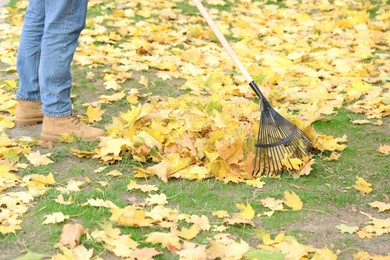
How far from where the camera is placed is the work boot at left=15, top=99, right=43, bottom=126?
14.7 ft

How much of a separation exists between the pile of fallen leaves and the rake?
0.07m

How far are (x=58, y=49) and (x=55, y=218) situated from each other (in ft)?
4.27

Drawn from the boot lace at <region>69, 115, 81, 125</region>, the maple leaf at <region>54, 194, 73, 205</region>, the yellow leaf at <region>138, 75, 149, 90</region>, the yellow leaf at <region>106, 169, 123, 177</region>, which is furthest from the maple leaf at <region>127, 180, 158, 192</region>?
the yellow leaf at <region>138, 75, 149, 90</region>

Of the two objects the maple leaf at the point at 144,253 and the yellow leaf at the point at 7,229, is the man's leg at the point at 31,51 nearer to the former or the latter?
Result: the yellow leaf at the point at 7,229

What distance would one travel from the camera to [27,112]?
448 cm

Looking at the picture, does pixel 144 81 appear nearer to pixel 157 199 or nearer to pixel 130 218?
pixel 157 199

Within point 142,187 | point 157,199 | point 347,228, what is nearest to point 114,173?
point 142,187

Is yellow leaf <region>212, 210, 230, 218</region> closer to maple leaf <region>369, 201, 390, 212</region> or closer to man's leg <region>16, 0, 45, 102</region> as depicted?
maple leaf <region>369, 201, 390, 212</region>

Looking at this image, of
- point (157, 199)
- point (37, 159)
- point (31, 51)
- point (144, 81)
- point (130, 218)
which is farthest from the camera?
point (144, 81)

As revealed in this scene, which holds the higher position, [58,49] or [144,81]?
[58,49]

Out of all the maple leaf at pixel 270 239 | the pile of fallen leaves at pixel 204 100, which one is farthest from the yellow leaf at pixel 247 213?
the maple leaf at pixel 270 239

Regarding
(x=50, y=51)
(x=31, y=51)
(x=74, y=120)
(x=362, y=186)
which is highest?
(x=50, y=51)

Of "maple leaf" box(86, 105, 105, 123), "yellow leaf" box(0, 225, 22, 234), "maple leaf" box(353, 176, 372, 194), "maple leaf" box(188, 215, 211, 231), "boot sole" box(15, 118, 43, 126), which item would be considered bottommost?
"boot sole" box(15, 118, 43, 126)

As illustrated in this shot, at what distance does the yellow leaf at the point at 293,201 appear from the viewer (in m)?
3.42
